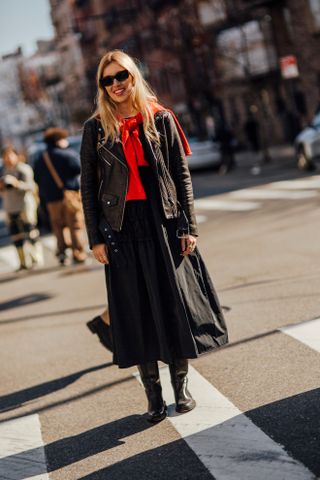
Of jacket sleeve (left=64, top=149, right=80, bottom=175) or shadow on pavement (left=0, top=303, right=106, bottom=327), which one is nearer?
shadow on pavement (left=0, top=303, right=106, bottom=327)

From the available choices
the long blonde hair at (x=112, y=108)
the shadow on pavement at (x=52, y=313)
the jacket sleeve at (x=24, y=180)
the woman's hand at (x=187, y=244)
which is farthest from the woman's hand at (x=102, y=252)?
the jacket sleeve at (x=24, y=180)

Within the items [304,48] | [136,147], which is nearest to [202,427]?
[136,147]

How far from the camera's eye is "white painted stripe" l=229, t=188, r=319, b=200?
16.3 metres

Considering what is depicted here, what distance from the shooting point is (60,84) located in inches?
3883

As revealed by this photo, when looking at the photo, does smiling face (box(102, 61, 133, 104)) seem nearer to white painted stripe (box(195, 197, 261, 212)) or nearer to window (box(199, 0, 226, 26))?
white painted stripe (box(195, 197, 261, 212))

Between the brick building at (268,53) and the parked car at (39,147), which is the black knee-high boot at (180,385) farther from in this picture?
the brick building at (268,53)

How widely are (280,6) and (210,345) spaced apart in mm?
33272

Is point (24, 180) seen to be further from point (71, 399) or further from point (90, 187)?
point (90, 187)

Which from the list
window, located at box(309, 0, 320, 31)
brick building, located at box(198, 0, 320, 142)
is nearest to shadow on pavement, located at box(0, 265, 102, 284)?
brick building, located at box(198, 0, 320, 142)

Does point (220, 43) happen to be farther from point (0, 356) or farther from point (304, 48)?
point (0, 356)

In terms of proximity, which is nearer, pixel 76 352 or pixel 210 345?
pixel 210 345

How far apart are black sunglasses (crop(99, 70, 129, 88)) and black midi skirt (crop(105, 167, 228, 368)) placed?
0.50 m

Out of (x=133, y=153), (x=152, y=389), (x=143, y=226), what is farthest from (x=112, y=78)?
(x=152, y=389)

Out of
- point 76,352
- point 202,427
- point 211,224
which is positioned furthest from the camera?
point 211,224
